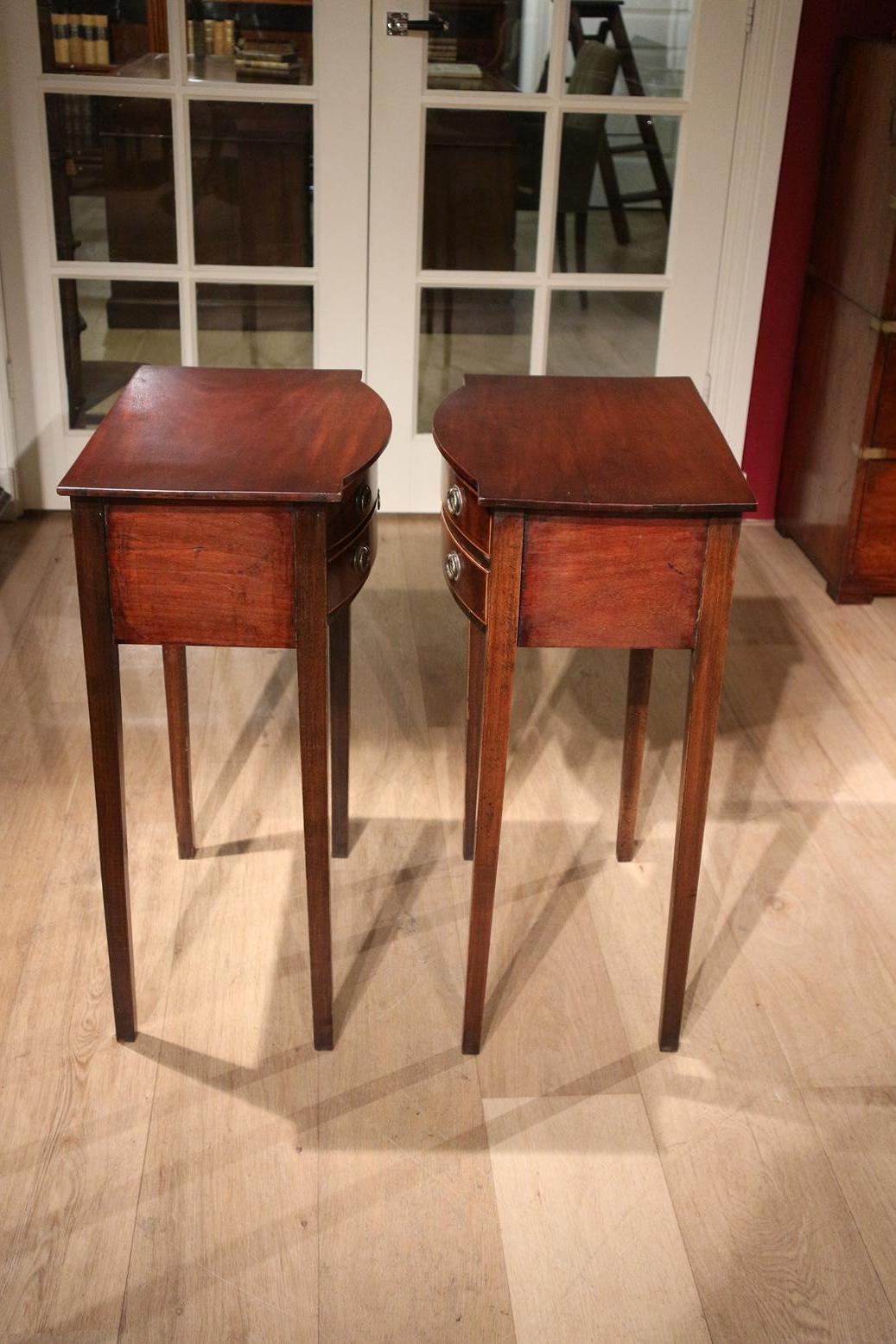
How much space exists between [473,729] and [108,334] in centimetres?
176

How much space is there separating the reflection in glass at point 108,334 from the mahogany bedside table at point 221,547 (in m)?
1.64

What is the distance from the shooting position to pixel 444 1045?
195 cm

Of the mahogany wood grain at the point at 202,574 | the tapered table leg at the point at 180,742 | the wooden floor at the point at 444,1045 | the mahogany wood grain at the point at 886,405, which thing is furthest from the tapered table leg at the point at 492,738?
the mahogany wood grain at the point at 886,405

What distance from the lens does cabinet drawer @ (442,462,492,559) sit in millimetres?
1699

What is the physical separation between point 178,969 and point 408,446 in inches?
72.5

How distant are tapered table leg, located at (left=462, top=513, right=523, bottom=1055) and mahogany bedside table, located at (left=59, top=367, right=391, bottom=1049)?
18 cm

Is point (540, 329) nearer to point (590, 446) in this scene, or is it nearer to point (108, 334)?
point (108, 334)

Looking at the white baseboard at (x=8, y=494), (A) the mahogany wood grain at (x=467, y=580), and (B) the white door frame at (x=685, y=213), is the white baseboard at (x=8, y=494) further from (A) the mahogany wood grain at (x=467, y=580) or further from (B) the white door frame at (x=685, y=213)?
(A) the mahogany wood grain at (x=467, y=580)

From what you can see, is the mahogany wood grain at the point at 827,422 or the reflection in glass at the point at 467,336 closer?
the mahogany wood grain at the point at 827,422

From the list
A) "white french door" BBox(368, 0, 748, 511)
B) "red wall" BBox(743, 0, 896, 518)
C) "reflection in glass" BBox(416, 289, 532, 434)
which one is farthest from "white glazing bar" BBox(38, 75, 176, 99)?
"red wall" BBox(743, 0, 896, 518)

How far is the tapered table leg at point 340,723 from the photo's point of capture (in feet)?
6.88

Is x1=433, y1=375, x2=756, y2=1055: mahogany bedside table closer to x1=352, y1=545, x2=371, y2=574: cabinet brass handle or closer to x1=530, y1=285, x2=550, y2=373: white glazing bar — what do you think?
x1=352, y1=545, x2=371, y2=574: cabinet brass handle

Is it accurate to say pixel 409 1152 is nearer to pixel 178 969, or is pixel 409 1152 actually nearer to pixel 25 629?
pixel 178 969

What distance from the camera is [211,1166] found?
1.74m
